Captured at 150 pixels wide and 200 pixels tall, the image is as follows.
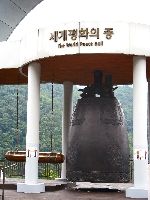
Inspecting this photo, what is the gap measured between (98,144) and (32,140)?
2852mm

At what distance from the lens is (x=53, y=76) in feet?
70.9

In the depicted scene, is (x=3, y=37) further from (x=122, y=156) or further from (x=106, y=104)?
(x=122, y=156)

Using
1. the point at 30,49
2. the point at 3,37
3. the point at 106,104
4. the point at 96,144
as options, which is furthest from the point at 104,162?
the point at 3,37

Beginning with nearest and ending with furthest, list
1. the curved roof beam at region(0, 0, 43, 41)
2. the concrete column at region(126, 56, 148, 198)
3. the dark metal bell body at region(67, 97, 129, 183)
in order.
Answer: the concrete column at region(126, 56, 148, 198)
the dark metal bell body at region(67, 97, 129, 183)
the curved roof beam at region(0, 0, 43, 41)

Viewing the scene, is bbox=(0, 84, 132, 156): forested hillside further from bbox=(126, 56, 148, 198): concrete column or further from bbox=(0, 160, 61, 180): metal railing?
bbox=(126, 56, 148, 198): concrete column

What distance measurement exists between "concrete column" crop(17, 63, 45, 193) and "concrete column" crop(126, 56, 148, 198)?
3.73m

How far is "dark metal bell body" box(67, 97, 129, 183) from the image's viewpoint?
17.4 metres

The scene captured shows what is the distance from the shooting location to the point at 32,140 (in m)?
16.5

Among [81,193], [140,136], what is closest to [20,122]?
[81,193]

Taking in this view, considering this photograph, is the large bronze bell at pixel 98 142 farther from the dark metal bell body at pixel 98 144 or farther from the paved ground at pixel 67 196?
the paved ground at pixel 67 196

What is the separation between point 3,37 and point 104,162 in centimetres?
1093

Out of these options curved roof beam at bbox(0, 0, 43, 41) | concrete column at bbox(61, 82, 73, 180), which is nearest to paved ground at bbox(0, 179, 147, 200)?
concrete column at bbox(61, 82, 73, 180)

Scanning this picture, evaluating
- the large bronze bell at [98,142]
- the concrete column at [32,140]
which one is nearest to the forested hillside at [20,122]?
the large bronze bell at [98,142]

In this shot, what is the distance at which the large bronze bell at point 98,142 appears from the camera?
17.4 metres
